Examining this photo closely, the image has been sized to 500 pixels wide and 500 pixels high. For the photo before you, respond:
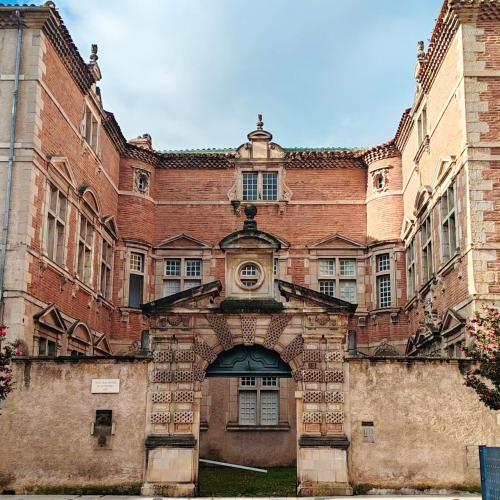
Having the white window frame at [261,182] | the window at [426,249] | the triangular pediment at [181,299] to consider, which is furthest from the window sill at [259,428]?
the triangular pediment at [181,299]

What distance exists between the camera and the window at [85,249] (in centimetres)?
2153

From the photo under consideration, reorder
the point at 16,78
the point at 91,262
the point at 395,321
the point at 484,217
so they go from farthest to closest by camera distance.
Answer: the point at 395,321
the point at 91,262
the point at 16,78
the point at 484,217

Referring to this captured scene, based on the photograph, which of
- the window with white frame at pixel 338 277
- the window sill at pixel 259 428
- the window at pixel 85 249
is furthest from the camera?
the window with white frame at pixel 338 277

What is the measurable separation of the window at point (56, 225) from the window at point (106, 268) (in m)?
3.92

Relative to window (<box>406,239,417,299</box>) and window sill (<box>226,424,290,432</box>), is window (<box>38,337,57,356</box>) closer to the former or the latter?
window sill (<box>226,424,290,432</box>)

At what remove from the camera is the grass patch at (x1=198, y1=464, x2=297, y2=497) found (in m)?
15.3

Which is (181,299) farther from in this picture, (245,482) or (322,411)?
(245,482)

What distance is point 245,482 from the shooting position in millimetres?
17703

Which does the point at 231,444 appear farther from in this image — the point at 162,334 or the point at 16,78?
the point at 16,78

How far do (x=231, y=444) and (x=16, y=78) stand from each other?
473 inches

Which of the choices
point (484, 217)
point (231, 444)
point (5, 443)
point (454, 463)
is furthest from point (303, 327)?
point (231, 444)

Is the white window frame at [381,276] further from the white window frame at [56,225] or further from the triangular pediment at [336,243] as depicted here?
the white window frame at [56,225]

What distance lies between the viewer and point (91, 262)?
22.2 m

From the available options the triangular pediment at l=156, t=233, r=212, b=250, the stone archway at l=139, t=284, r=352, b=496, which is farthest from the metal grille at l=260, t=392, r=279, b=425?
the stone archway at l=139, t=284, r=352, b=496
